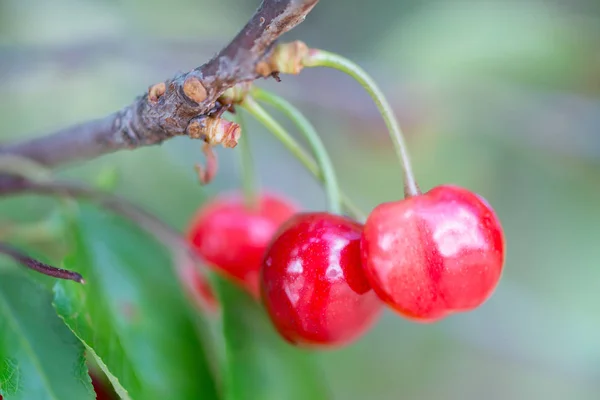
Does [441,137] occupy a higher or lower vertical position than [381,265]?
higher

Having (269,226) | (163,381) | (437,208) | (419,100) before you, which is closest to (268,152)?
(419,100)

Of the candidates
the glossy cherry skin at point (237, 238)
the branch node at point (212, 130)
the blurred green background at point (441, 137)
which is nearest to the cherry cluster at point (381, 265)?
the branch node at point (212, 130)

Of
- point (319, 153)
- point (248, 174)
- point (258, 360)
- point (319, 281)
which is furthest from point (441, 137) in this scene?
point (319, 281)

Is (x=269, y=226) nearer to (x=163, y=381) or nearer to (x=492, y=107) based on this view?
(x=163, y=381)

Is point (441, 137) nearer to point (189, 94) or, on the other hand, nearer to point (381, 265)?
point (381, 265)

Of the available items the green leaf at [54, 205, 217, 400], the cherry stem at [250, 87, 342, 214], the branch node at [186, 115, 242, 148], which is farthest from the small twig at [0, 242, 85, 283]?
the cherry stem at [250, 87, 342, 214]

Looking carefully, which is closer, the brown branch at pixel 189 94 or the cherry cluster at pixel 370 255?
the brown branch at pixel 189 94

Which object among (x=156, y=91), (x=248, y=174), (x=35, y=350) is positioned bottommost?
(x=35, y=350)

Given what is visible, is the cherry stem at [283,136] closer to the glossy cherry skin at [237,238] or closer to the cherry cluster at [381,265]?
the cherry cluster at [381,265]
